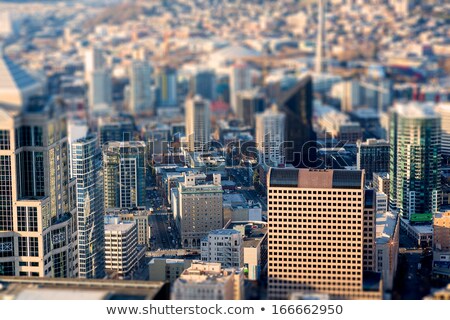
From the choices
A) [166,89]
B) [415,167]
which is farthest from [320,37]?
[415,167]

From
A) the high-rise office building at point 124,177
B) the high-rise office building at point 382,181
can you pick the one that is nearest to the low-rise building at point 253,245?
the high-rise office building at point 124,177

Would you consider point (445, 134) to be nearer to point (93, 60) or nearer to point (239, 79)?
point (239, 79)

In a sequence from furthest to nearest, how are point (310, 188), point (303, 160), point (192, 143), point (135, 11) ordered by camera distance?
point (135, 11) < point (192, 143) < point (303, 160) < point (310, 188)

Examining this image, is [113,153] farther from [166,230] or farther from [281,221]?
[281,221]

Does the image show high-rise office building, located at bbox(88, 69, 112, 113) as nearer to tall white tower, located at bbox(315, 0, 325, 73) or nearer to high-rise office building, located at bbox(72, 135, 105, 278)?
tall white tower, located at bbox(315, 0, 325, 73)

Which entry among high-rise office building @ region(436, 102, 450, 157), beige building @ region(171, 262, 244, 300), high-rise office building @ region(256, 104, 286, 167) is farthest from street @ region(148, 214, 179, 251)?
high-rise office building @ region(436, 102, 450, 157)

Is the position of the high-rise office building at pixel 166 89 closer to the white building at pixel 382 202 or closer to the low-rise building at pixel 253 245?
the white building at pixel 382 202
